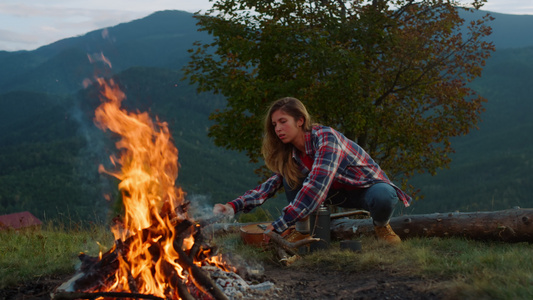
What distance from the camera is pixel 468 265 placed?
3.63 m

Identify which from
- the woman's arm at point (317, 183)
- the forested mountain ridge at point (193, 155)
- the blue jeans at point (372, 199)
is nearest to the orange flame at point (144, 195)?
the woman's arm at point (317, 183)

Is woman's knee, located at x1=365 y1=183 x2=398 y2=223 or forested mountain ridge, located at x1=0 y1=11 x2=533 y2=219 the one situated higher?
woman's knee, located at x1=365 y1=183 x2=398 y2=223

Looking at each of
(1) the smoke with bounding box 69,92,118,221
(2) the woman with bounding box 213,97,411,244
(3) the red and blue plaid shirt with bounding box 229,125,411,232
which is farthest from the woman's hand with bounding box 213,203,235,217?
(1) the smoke with bounding box 69,92,118,221

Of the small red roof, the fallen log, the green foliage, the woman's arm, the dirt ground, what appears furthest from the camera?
the green foliage

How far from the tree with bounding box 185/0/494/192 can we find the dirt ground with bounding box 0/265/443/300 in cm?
722

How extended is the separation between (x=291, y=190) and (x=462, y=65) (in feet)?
Answer: 33.8

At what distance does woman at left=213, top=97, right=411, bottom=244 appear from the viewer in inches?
160

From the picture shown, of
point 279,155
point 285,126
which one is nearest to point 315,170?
point 285,126

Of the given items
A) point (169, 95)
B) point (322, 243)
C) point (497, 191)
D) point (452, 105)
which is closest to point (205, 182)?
point (497, 191)

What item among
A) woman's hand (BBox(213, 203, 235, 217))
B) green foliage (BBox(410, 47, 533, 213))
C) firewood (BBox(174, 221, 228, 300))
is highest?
woman's hand (BBox(213, 203, 235, 217))

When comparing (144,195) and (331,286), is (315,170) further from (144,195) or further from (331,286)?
(144,195)

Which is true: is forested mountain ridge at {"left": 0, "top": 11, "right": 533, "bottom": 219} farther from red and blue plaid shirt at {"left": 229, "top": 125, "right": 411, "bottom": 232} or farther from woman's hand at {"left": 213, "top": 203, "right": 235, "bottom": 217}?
woman's hand at {"left": 213, "top": 203, "right": 235, "bottom": 217}

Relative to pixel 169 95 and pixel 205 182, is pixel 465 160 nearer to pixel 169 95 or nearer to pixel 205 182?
pixel 205 182

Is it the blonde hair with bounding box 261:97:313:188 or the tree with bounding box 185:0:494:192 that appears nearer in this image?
the blonde hair with bounding box 261:97:313:188
